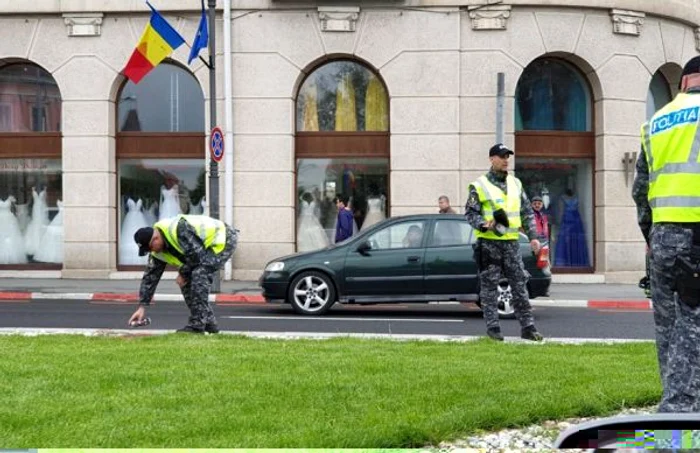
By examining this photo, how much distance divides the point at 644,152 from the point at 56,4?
17631 millimetres

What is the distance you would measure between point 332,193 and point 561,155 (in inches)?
202

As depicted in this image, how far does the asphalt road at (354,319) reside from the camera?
37.3ft

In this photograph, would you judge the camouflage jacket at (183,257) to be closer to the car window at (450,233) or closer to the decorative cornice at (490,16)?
the car window at (450,233)

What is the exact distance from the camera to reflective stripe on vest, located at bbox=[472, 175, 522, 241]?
9211 mm

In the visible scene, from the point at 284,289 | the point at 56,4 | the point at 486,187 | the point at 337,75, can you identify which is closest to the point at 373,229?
the point at 284,289

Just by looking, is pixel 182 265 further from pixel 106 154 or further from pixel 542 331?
pixel 106 154

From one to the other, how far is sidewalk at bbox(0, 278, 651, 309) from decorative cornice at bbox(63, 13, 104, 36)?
5407 mm

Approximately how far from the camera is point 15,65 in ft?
68.5

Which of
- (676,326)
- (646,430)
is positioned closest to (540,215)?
(676,326)

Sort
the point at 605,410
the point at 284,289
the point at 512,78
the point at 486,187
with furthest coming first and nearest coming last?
the point at 512,78 < the point at 284,289 < the point at 486,187 < the point at 605,410

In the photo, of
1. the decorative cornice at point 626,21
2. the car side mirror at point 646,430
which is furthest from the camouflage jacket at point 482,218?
the decorative cornice at point 626,21

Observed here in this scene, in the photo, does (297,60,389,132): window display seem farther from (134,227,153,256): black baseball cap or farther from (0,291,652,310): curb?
(134,227,153,256): black baseball cap

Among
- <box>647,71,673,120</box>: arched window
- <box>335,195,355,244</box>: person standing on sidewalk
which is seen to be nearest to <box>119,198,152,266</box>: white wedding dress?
<box>335,195,355,244</box>: person standing on sidewalk

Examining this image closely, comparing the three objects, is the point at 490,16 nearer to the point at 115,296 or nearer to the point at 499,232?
the point at 115,296
